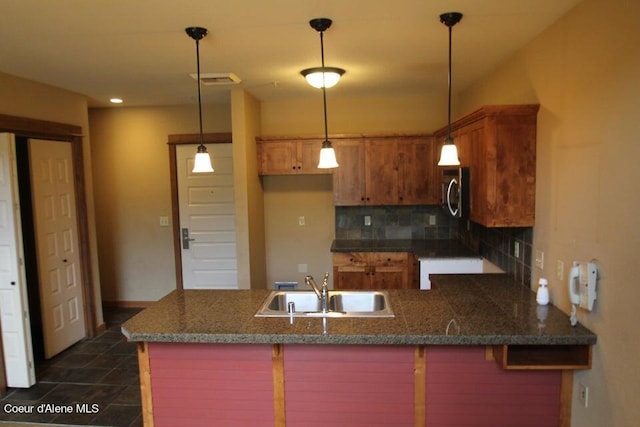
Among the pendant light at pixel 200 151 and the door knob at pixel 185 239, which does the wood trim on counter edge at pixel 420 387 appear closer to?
the pendant light at pixel 200 151

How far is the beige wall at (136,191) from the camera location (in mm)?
5070

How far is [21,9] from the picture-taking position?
83.9 inches

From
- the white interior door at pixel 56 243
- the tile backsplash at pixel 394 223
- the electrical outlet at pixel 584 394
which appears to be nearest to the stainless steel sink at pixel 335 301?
the electrical outlet at pixel 584 394

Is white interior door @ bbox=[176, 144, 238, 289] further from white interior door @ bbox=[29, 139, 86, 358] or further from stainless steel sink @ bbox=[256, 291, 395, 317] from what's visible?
stainless steel sink @ bbox=[256, 291, 395, 317]

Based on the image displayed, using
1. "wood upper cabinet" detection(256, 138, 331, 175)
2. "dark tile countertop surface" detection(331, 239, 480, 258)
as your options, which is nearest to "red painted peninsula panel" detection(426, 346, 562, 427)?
"dark tile countertop surface" detection(331, 239, 480, 258)

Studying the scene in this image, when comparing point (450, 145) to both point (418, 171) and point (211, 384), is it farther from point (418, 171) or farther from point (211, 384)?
point (418, 171)

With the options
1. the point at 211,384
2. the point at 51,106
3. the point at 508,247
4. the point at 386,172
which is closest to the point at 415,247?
the point at 386,172

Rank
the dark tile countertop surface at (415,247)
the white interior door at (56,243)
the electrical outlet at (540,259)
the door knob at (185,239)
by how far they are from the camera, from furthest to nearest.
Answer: the door knob at (185,239) → the dark tile countertop surface at (415,247) → the white interior door at (56,243) → the electrical outlet at (540,259)

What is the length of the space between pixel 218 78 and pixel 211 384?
2.48m

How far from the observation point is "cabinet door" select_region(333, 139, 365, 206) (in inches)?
180

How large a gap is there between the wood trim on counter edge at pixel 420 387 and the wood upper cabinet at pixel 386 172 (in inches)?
100

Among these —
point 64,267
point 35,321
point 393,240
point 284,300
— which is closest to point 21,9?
point 284,300

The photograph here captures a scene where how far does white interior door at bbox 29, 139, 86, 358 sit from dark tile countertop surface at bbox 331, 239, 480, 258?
8.68ft

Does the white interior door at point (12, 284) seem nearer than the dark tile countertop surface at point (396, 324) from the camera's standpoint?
No
